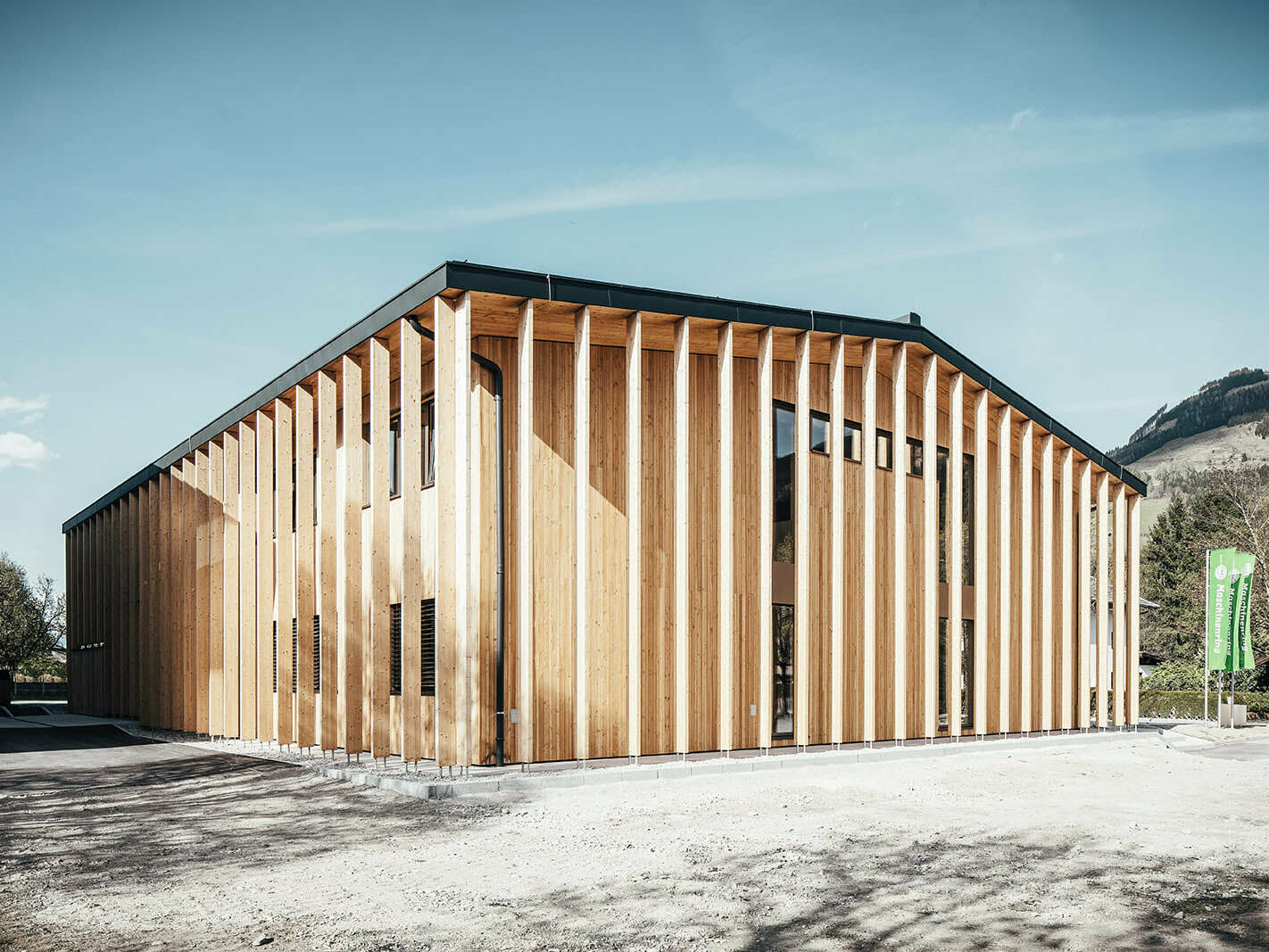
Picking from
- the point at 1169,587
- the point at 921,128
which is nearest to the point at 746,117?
the point at 921,128

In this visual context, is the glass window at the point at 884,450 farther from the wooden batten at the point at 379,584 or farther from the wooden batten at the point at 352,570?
the wooden batten at the point at 352,570

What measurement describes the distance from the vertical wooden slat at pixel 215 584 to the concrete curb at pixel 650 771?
8.76 meters

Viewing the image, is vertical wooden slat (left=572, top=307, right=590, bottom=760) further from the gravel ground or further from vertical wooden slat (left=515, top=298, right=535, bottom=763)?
the gravel ground

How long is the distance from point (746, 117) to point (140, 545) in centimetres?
2071

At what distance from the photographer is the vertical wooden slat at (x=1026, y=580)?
2136cm

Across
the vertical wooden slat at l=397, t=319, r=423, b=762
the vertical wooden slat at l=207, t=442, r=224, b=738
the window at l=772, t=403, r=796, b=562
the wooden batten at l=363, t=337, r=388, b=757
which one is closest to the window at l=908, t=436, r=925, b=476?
the window at l=772, t=403, r=796, b=562

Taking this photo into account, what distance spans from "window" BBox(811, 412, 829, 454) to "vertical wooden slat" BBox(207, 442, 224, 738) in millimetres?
13223

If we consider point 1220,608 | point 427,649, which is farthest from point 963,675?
point 427,649

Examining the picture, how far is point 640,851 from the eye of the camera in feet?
32.1

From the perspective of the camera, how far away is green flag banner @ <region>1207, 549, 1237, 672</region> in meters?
26.6

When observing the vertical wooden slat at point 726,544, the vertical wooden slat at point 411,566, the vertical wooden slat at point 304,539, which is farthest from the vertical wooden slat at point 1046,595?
the vertical wooden slat at point 304,539

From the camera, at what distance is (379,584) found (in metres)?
16.1

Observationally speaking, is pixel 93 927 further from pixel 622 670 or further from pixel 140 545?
pixel 140 545

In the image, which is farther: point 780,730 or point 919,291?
point 919,291
